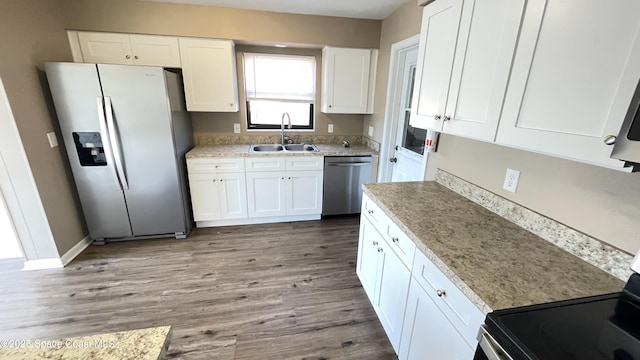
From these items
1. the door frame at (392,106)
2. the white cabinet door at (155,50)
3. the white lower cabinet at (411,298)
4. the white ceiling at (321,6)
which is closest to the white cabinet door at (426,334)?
the white lower cabinet at (411,298)

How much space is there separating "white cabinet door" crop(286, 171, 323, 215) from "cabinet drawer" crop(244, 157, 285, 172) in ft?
0.49

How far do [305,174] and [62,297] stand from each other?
7.77 ft

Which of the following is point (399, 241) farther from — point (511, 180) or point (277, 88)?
point (277, 88)

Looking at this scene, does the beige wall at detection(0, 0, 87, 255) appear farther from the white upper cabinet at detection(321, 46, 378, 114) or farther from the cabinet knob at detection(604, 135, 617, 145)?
the cabinet knob at detection(604, 135, 617, 145)

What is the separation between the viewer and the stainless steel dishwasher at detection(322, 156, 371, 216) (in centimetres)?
315

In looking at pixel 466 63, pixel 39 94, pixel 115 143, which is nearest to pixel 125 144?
pixel 115 143

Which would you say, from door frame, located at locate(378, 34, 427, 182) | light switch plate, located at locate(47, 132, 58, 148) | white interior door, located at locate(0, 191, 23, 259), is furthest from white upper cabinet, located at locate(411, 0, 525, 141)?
white interior door, located at locate(0, 191, 23, 259)

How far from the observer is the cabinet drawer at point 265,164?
2.96 m

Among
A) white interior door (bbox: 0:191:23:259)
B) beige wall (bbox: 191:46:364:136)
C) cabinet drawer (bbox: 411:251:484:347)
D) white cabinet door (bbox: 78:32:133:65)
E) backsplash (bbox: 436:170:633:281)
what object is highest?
white cabinet door (bbox: 78:32:133:65)

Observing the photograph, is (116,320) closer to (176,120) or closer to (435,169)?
(176,120)

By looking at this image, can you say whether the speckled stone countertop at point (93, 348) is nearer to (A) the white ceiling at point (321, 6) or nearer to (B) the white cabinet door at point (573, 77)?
(B) the white cabinet door at point (573, 77)

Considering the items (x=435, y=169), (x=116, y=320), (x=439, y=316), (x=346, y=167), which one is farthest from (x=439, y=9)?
(x=116, y=320)

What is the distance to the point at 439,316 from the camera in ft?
3.59

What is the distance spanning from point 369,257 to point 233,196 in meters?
1.83
